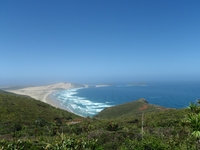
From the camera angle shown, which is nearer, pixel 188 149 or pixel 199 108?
pixel 188 149

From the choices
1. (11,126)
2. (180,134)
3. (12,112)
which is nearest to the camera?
(180,134)

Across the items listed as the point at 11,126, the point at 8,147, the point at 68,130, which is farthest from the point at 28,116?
the point at 8,147

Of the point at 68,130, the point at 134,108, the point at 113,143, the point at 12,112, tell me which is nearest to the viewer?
the point at 113,143

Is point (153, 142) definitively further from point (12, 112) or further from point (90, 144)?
point (12, 112)

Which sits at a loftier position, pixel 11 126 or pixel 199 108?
pixel 199 108

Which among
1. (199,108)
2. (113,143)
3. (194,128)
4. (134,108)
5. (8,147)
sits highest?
Answer: (199,108)

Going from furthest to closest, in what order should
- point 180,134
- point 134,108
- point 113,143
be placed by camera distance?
1. point 134,108
2. point 180,134
3. point 113,143

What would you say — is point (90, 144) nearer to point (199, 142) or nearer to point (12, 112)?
point (199, 142)

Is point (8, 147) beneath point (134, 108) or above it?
above

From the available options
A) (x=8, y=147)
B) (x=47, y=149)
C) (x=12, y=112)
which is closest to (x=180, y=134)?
(x=47, y=149)
